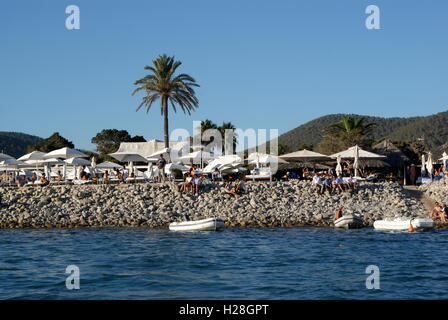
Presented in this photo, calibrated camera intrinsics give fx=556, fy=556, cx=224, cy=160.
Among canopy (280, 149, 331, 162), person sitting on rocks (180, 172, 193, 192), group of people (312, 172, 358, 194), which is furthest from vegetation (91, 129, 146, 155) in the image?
group of people (312, 172, 358, 194)

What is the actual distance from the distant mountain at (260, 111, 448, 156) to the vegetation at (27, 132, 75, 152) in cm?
3594

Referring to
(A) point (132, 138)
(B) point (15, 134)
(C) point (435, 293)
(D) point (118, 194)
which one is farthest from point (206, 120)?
(B) point (15, 134)

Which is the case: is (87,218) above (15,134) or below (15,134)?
below

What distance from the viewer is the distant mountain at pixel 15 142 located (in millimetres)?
116356

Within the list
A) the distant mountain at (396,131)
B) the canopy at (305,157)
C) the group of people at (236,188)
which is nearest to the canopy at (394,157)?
the canopy at (305,157)

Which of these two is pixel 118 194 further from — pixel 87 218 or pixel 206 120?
pixel 206 120

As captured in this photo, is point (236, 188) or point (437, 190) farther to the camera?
point (437, 190)

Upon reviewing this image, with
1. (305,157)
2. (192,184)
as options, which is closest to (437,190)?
(305,157)

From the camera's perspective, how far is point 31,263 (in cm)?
2059

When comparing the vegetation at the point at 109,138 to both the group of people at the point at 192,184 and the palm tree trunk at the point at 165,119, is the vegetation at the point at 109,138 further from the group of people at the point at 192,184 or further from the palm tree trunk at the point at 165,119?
the group of people at the point at 192,184

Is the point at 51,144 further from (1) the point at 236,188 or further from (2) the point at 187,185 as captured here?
(1) the point at 236,188

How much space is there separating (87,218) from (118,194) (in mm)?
3014

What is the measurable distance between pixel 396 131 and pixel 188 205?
88030 mm

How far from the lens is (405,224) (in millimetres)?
27359
